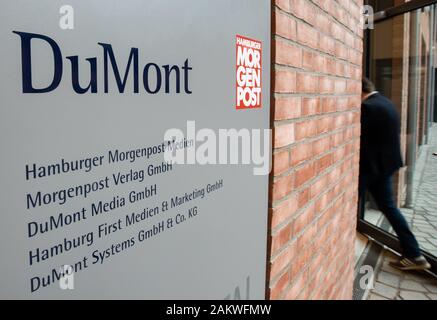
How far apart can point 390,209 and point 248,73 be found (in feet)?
10.1

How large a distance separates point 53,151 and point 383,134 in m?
3.50

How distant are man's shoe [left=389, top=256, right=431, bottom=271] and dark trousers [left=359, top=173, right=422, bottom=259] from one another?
0.13ft

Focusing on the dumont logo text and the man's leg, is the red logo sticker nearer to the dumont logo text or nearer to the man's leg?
the dumont logo text

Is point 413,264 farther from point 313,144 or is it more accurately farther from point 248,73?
point 248,73

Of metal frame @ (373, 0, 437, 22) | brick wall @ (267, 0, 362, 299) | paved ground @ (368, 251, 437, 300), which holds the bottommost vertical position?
paved ground @ (368, 251, 437, 300)

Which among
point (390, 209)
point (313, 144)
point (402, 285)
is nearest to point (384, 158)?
point (390, 209)

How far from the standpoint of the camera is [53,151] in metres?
0.63

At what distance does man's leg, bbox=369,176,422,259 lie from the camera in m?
3.65

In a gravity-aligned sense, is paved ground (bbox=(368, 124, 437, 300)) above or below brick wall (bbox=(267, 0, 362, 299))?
below

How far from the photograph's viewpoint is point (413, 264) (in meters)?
3.63

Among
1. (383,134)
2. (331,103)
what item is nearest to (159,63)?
(331,103)

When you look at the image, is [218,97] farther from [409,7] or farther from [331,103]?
[409,7]

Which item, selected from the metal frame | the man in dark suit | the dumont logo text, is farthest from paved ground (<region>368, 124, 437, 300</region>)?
the dumont logo text
